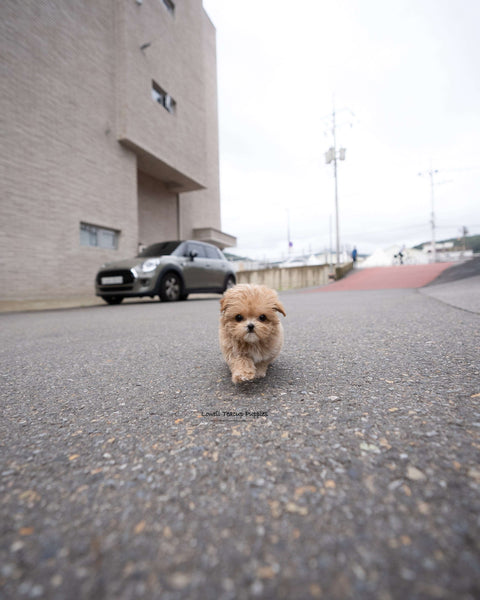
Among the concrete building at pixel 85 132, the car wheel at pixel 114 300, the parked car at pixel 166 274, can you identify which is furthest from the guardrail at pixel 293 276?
the car wheel at pixel 114 300

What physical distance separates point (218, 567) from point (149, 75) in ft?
62.5

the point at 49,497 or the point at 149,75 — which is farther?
the point at 149,75

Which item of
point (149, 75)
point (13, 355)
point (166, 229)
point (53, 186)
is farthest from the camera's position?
point (166, 229)

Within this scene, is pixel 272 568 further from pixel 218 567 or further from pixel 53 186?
pixel 53 186

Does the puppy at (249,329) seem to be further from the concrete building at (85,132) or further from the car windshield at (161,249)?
the concrete building at (85,132)

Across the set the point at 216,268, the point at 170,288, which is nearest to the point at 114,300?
the point at 170,288

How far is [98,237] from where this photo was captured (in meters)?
12.7

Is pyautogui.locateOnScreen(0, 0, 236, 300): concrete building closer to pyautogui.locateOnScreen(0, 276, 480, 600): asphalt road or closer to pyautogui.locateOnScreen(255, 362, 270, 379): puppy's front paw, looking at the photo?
pyautogui.locateOnScreen(0, 276, 480, 600): asphalt road

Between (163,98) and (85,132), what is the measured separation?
689cm

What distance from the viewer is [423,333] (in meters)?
3.34

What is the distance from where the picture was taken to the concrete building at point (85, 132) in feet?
31.5

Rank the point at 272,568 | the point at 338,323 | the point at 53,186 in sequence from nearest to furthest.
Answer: the point at 272,568 < the point at 338,323 < the point at 53,186

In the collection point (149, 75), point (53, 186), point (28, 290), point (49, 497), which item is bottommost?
point (49, 497)

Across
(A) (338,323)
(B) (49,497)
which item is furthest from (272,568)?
(A) (338,323)
